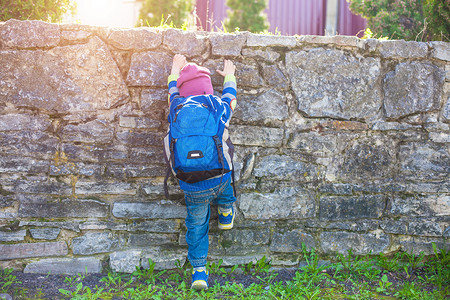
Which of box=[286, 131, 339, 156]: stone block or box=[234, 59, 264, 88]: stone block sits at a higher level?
box=[234, 59, 264, 88]: stone block

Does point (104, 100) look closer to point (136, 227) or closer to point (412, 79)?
point (136, 227)

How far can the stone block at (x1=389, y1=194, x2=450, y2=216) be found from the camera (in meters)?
3.13

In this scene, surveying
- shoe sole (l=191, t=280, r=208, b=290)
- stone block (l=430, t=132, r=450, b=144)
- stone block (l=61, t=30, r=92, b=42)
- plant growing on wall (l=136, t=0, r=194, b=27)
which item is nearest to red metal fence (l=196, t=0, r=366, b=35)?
plant growing on wall (l=136, t=0, r=194, b=27)

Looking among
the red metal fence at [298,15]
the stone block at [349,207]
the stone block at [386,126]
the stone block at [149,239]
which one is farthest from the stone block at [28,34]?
the red metal fence at [298,15]

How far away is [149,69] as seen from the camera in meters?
2.86

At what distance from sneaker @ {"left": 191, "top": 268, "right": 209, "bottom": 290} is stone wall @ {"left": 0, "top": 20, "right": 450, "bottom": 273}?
0.31 m

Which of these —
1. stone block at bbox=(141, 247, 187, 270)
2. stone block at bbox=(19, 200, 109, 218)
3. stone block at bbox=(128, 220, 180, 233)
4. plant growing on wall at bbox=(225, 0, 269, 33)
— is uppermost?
plant growing on wall at bbox=(225, 0, 269, 33)

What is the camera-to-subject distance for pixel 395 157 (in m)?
3.11

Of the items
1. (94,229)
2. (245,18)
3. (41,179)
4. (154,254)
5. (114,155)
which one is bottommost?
(154,254)

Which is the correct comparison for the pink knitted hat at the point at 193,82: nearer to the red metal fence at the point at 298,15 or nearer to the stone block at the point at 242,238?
the stone block at the point at 242,238

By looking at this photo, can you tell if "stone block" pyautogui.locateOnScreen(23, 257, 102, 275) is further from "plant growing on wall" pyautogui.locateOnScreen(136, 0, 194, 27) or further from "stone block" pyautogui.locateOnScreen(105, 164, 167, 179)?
"plant growing on wall" pyautogui.locateOnScreen(136, 0, 194, 27)

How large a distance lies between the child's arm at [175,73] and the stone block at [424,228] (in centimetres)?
213

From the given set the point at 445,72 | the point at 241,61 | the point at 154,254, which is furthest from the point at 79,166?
the point at 445,72

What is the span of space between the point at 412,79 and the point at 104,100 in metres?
2.34
